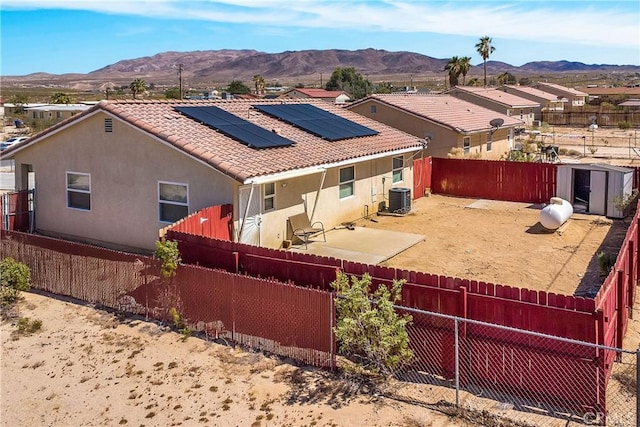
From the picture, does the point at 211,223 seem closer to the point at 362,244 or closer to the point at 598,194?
the point at 362,244

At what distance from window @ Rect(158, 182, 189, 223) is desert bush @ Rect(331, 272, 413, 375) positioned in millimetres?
7544

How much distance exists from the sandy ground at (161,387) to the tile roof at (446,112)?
867 inches

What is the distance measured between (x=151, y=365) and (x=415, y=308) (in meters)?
4.65

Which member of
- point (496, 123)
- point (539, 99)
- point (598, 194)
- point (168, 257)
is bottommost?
point (168, 257)

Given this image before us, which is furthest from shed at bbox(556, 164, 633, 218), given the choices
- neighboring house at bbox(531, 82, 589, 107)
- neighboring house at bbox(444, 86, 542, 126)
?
neighboring house at bbox(531, 82, 589, 107)

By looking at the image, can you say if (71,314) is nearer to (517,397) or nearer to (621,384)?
(517,397)

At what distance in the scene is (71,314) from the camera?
13.2m

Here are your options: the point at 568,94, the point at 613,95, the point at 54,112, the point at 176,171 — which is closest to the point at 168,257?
the point at 176,171

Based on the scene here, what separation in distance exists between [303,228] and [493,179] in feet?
39.7

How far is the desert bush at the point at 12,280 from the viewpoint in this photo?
547 inches

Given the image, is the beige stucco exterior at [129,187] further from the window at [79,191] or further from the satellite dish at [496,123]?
the satellite dish at [496,123]

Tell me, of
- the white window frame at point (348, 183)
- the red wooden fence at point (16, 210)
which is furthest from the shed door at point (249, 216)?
the red wooden fence at point (16, 210)

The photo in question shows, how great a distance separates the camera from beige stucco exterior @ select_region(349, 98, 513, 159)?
30969 mm

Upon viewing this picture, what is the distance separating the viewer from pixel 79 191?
18469 millimetres
